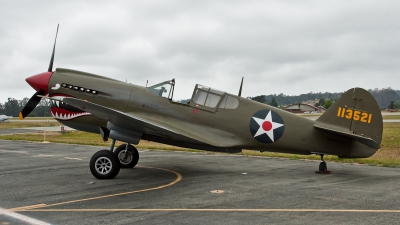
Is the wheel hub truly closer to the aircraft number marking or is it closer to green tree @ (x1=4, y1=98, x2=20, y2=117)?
the aircraft number marking

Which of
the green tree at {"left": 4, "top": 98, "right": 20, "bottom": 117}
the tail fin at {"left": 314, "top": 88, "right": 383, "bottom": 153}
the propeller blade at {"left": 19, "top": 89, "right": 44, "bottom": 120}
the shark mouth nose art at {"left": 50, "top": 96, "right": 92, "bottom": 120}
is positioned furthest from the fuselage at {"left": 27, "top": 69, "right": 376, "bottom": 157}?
the green tree at {"left": 4, "top": 98, "right": 20, "bottom": 117}

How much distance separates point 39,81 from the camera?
10.4 m

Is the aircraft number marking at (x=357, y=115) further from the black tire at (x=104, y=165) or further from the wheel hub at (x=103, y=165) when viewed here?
the wheel hub at (x=103, y=165)

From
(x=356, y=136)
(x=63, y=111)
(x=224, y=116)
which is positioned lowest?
(x=63, y=111)

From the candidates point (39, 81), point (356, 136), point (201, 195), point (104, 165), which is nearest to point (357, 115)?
point (356, 136)

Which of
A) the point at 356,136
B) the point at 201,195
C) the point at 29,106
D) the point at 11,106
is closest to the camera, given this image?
the point at 201,195

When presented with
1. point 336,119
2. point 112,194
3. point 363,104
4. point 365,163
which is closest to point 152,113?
point 112,194

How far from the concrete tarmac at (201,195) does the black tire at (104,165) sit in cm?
23

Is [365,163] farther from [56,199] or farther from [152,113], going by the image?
[56,199]

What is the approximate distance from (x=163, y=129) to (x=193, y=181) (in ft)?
5.01

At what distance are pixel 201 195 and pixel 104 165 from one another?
313 centimetres

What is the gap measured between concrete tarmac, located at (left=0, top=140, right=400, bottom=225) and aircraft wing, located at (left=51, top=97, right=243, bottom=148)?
3.33ft

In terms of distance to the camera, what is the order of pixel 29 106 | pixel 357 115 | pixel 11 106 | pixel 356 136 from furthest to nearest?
pixel 11 106 → pixel 29 106 → pixel 357 115 → pixel 356 136

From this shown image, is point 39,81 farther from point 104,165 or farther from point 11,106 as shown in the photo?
point 11,106
